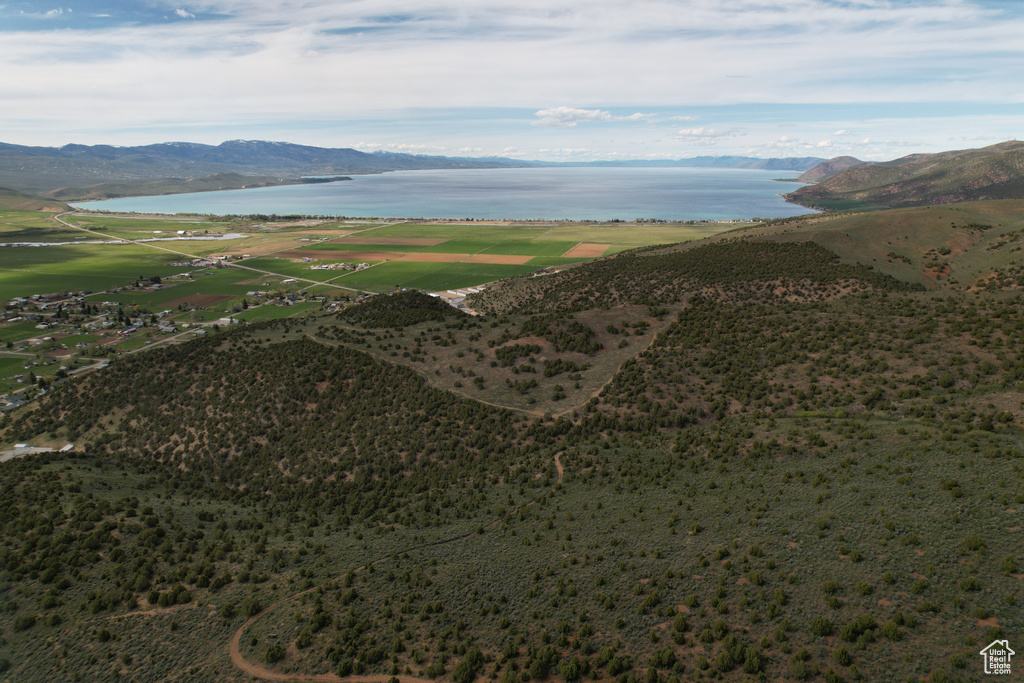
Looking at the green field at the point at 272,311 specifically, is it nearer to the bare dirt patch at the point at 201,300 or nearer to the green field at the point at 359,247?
the bare dirt patch at the point at 201,300

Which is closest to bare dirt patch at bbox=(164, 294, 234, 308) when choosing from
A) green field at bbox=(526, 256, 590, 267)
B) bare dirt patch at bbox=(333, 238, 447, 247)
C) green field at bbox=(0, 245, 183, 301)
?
green field at bbox=(0, 245, 183, 301)

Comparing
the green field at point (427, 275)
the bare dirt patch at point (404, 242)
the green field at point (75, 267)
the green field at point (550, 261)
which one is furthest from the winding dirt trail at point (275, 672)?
the bare dirt patch at point (404, 242)

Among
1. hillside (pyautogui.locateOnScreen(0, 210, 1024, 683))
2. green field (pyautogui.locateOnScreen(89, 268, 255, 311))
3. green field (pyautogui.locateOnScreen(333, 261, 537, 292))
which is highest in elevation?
green field (pyautogui.locateOnScreen(333, 261, 537, 292))

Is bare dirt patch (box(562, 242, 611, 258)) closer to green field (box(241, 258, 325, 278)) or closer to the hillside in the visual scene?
green field (box(241, 258, 325, 278))

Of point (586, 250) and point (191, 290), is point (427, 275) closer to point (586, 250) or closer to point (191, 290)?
point (586, 250)

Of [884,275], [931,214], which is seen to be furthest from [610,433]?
[931,214]

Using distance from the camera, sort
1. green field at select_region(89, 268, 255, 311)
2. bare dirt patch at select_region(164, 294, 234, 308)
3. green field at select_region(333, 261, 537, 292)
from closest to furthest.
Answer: bare dirt patch at select_region(164, 294, 234, 308) < green field at select_region(89, 268, 255, 311) < green field at select_region(333, 261, 537, 292)

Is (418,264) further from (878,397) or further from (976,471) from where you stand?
(976,471)

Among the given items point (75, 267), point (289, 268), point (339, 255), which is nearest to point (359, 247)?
point (339, 255)
